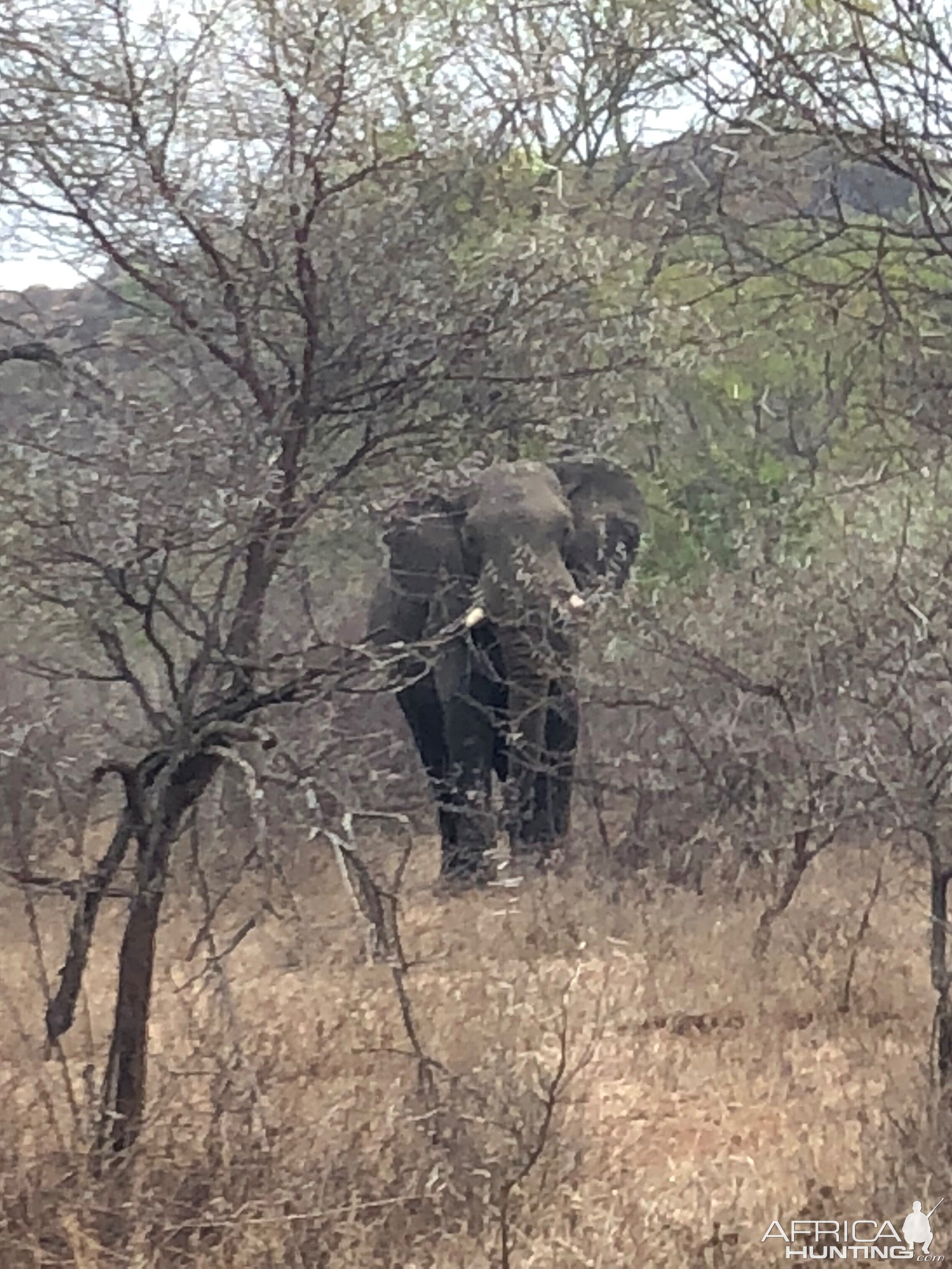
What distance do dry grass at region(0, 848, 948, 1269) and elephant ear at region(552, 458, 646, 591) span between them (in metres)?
3.42

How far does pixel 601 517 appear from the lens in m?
10.5

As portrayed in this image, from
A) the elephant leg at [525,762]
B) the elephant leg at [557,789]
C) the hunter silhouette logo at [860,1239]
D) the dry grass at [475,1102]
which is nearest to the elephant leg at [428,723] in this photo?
the elephant leg at [525,762]

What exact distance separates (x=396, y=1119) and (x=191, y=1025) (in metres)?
0.55

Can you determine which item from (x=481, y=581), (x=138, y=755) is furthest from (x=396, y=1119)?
(x=481, y=581)

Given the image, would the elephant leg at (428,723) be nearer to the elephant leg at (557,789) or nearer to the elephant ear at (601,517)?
the elephant leg at (557,789)

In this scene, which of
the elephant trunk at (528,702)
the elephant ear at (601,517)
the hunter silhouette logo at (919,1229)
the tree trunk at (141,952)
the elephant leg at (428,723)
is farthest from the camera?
the elephant leg at (428,723)

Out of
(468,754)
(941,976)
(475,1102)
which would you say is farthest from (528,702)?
(475,1102)

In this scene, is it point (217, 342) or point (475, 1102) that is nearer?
point (475, 1102)

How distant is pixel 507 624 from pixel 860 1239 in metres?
4.57

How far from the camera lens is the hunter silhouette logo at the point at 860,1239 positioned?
13.5 feet

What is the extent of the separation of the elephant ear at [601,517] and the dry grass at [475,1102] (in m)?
3.42

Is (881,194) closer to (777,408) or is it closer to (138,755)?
(777,408)

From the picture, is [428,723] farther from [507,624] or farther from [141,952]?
[141,952]

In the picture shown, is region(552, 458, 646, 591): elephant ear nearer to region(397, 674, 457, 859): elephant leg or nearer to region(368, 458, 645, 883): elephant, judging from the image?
region(368, 458, 645, 883): elephant
